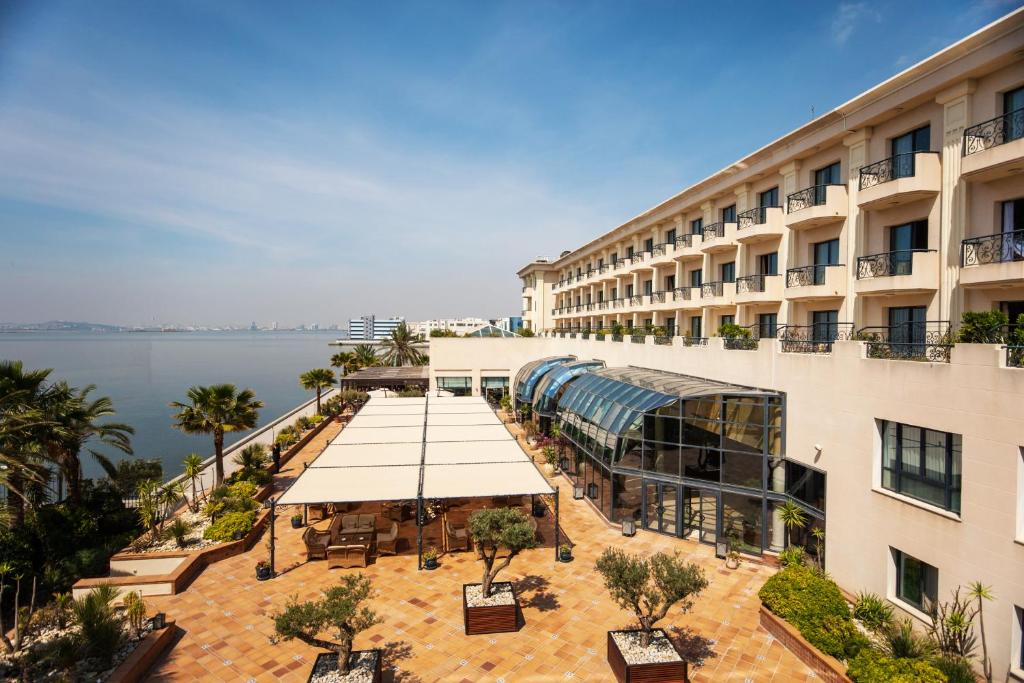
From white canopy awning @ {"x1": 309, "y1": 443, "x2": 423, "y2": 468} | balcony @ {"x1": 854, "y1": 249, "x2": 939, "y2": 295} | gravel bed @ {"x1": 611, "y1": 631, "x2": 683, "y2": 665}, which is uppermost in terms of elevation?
balcony @ {"x1": 854, "y1": 249, "x2": 939, "y2": 295}

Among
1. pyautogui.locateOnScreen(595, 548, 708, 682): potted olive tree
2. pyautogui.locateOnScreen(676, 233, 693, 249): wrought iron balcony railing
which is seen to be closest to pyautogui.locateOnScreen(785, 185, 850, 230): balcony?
pyautogui.locateOnScreen(676, 233, 693, 249): wrought iron balcony railing

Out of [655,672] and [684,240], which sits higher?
[684,240]

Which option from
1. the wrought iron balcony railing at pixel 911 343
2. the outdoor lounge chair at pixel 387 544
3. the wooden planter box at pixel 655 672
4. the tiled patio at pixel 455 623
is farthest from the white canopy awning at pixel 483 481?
the wrought iron balcony railing at pixel 911 343

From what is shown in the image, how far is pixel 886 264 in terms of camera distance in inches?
594

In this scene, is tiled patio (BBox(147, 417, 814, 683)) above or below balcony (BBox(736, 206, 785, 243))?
below

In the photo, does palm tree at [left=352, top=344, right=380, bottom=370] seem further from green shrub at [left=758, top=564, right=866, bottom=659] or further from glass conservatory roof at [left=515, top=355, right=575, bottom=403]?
green shrub at [left=758, top=564, right=866, bottom=659]

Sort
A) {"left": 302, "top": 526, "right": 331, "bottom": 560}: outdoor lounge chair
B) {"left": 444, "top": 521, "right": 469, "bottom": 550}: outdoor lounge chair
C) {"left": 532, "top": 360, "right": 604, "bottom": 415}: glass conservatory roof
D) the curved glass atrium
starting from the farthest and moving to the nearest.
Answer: {"left": 532, "top": 360, "right": 604, "bottom": 415}: glass conservatory roof, {"left": 444, "top": 521, "right": 469, "bottom": 550}: outdoor lounge chair, the curved glass atrium, {"left": 302, "top": 526, "right": 331, "bottom": 560}: outdoor lounge chair

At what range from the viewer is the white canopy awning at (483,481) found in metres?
13.8

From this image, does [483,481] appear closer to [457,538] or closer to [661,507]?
[457,538]

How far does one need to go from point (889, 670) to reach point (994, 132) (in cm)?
1285

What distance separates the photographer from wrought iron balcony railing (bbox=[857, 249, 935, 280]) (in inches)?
568

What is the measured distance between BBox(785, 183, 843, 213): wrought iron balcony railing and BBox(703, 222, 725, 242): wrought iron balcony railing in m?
4.12

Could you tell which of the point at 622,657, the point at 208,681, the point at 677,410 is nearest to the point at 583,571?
the point at 622,657

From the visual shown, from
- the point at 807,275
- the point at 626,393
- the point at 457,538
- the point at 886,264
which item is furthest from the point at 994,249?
the point at 457,538
